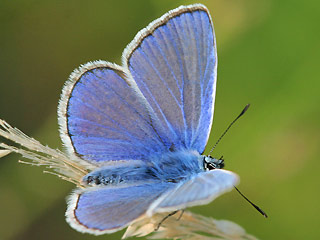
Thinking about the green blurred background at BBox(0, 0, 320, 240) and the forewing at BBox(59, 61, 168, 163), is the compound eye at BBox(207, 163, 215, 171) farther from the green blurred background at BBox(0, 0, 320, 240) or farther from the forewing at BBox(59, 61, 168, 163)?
the green blurred background at BBox(0, 0, 320, 240)

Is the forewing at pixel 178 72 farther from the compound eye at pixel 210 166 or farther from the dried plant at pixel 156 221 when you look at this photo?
the dried plant at pixel 156 221

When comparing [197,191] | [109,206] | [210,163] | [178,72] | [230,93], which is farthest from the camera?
[230,93]

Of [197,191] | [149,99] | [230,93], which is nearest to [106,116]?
[149,99]

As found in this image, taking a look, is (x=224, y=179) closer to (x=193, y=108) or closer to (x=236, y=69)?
(x=193, y=108)

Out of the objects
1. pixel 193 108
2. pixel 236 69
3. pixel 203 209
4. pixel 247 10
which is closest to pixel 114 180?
pixel 193 108

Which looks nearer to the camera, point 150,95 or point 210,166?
point 210,166

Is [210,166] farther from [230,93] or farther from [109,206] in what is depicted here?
[230,93]

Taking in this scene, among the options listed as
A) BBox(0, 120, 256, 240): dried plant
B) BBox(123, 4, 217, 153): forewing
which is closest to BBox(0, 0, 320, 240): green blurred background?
BBox(123, 4, 217, 153): forewing
